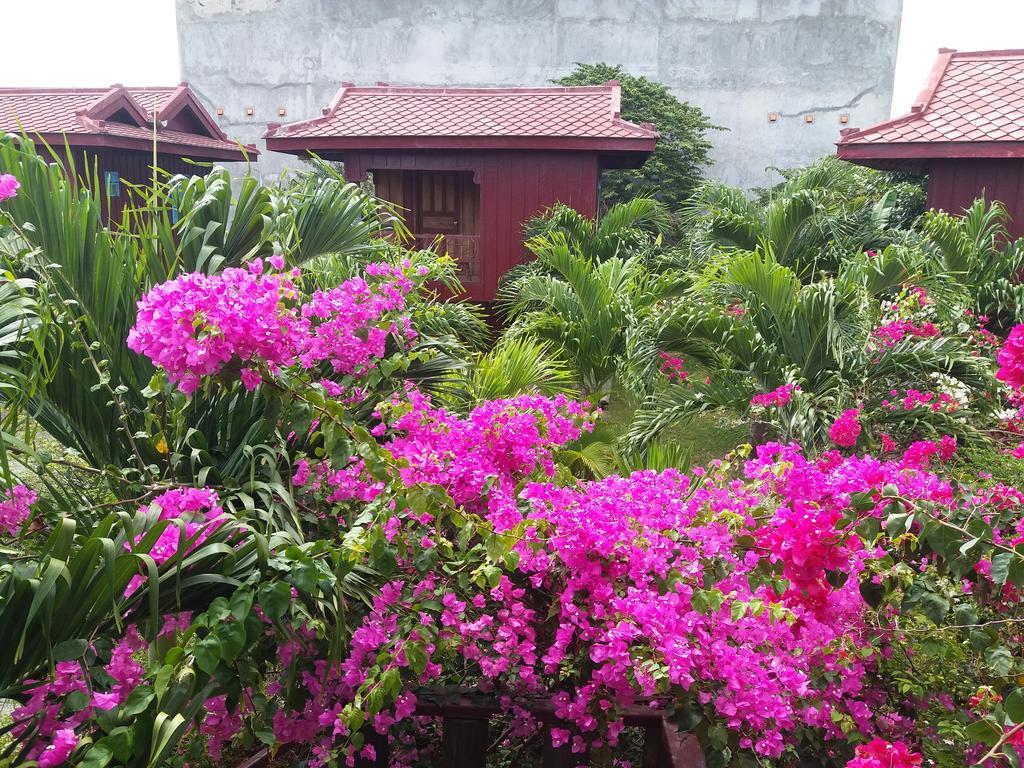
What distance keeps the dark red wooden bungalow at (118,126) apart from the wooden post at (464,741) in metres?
10.0

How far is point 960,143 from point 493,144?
5.29m

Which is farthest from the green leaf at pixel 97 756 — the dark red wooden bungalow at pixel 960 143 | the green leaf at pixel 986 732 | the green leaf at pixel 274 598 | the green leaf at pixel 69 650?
the dark red wooden bungalow at pixel 960 143

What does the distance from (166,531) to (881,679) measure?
1921mm

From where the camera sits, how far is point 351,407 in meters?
2.72

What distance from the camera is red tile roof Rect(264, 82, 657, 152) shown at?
10570mm

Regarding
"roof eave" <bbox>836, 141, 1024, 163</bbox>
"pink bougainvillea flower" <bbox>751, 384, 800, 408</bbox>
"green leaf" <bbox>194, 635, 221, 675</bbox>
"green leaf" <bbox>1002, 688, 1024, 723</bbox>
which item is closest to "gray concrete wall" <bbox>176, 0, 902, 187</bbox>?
"roof eave" <bbox>836, 141, 1024, 163</bbox>

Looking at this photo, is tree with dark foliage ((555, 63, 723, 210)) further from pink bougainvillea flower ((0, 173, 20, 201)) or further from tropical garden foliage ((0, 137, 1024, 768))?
pink bougainvillea flower ((0, 173, 20, 201))

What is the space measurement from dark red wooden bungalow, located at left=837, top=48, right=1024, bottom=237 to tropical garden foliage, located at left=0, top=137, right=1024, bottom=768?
6.70 metres

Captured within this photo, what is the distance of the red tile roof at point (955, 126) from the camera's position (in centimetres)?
859

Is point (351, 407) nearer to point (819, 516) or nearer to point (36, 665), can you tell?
point (36, 665)

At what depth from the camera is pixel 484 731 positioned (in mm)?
2295

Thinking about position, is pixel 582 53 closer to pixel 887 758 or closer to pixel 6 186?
pixel 6 186

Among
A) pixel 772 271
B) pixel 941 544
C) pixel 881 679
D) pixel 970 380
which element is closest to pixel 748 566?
pixel 941 544

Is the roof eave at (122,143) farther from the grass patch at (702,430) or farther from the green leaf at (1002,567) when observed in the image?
the green leaf at (1002,567)
